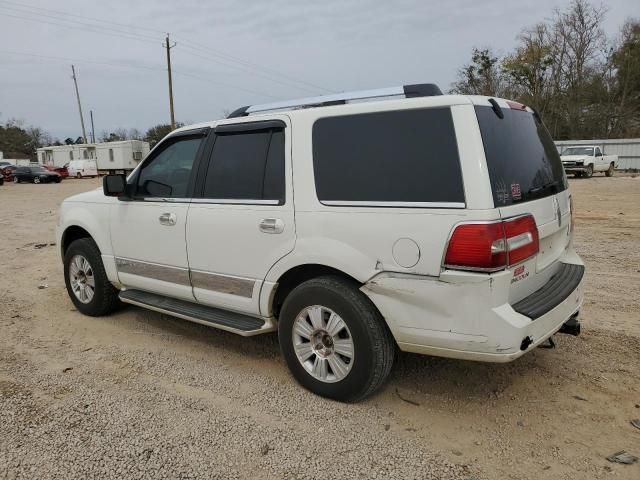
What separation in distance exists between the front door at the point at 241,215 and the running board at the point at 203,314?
81mm

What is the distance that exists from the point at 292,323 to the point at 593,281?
422 cm

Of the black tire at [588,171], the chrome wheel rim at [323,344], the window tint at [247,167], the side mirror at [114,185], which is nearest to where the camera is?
the chrome wheel rim at [323,344]

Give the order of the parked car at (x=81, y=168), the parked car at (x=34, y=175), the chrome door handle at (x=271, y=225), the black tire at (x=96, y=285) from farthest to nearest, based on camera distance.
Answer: the parked car at (x=81, y=168) < the parked car at (x=34, y=175) < the black tire at (x=96, y=285) < the chrome door handle at (x=271, y=225)

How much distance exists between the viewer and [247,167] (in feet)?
12.2

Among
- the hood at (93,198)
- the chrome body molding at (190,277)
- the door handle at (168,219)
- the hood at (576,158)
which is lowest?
the hood at (576,158)

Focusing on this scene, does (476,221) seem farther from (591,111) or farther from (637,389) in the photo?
(591,111)

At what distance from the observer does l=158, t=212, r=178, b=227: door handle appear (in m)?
4.08

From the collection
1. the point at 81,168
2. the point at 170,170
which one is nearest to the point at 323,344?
the point at 170,170

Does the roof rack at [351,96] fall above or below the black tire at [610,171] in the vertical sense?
above

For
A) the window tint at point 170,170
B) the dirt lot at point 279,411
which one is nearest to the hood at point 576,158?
the dirt lot at point 279,411

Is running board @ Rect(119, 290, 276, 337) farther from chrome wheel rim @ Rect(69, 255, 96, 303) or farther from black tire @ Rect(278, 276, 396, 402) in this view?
chrome wheel rim @ Rect(69, 255, 96, 303)

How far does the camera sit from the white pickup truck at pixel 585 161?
88.5 feet

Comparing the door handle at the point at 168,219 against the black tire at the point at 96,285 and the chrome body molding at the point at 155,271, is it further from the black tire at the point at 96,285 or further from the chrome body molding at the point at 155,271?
the black tire at the point at 96,285

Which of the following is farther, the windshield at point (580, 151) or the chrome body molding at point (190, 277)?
the windshield at point (580, 151)
